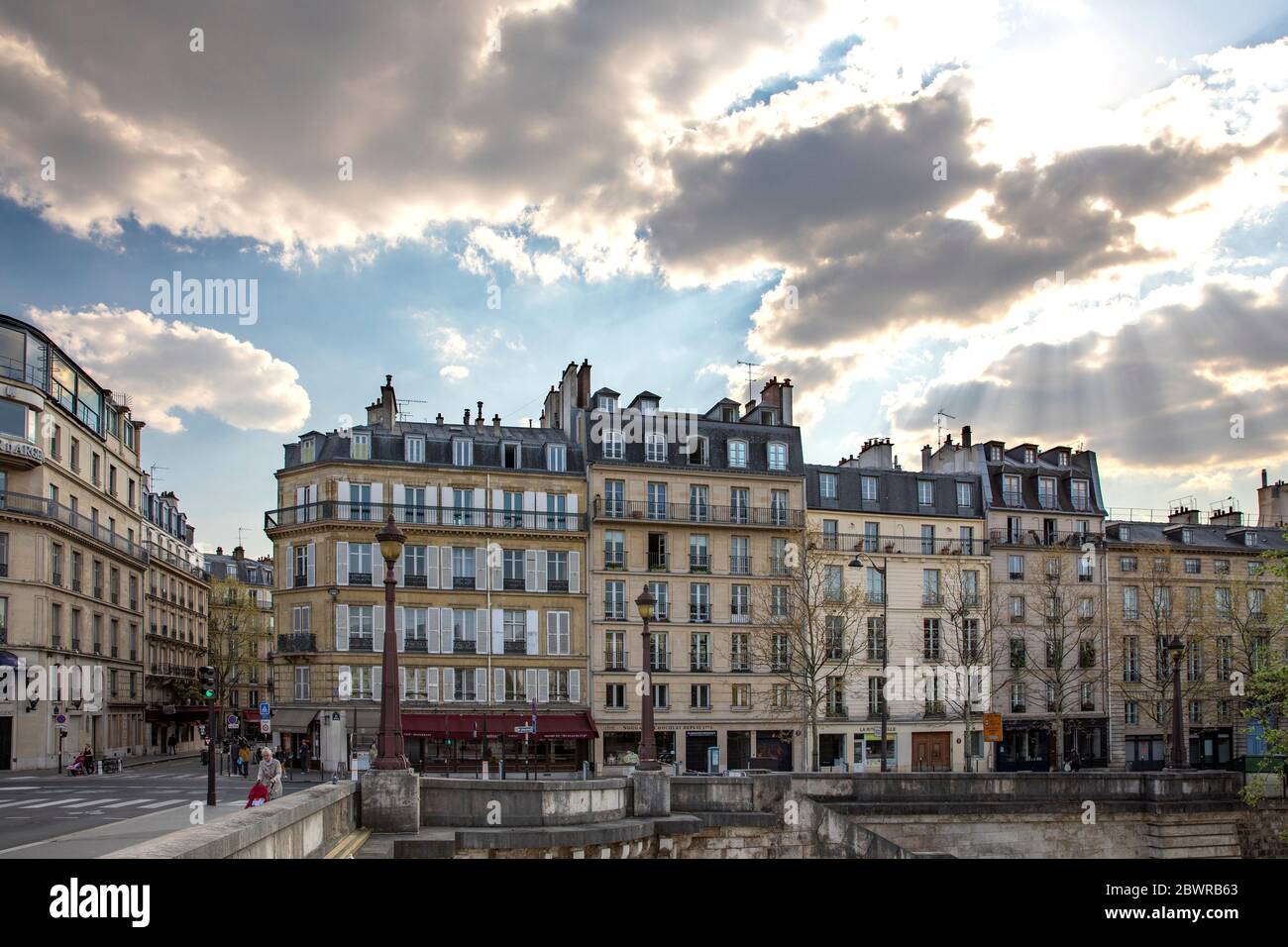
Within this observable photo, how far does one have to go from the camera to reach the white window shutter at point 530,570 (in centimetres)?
4969

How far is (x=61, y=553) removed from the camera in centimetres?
4988

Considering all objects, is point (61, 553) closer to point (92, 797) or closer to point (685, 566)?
point (92, 797)

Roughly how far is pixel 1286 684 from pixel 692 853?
1316 cm

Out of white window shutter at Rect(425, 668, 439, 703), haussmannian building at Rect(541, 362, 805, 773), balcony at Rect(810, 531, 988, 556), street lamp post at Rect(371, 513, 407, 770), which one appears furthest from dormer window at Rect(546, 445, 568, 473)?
street lamp post at Rect(371, 513, 407, 770)

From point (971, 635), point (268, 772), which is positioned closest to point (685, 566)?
point (971, 635)

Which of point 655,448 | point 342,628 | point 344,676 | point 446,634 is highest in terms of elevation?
point 655,448

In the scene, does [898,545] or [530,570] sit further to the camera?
[898,545]

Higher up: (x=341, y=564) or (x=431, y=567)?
(x=341, y=564)

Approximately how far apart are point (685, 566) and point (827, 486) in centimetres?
912

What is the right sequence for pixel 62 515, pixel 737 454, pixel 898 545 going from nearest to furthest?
pixel 62 515 < pixel 737 454 < pixel 898 545

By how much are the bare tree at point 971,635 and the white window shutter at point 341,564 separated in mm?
27442

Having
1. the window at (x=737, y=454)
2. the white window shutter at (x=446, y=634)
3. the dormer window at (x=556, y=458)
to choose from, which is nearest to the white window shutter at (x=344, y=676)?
the white window shutter at (x=446, y=634)

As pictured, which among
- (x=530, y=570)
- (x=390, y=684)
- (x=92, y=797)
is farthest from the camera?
(x=530, y=570)
